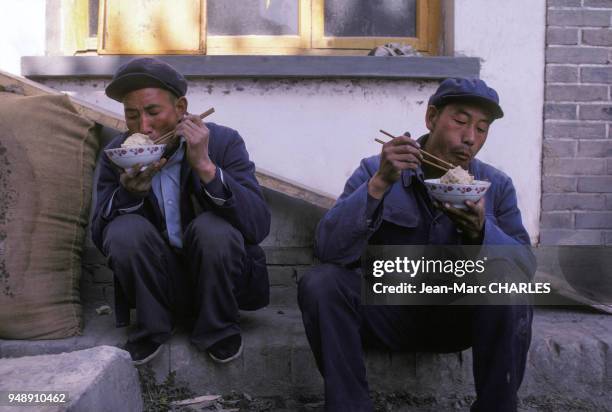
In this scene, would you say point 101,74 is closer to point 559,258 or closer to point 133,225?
point 133,225

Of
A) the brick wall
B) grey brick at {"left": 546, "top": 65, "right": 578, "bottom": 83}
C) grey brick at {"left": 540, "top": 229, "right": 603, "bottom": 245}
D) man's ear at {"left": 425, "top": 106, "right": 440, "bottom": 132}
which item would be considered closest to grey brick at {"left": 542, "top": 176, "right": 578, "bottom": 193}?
the brick wall

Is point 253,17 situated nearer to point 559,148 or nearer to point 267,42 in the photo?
point 267,42

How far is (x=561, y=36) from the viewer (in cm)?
350

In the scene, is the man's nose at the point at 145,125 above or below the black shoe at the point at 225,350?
above

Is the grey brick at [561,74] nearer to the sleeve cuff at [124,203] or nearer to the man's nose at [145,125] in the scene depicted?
the man's nose at [145,125]

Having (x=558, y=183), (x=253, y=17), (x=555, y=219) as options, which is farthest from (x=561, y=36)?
(x=253, y=17)

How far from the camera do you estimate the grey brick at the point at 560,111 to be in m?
3.51

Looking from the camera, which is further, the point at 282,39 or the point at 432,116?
the point at 282,39

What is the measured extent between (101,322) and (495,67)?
2.33 m

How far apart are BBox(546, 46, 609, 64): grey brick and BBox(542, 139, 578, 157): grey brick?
0.41 m

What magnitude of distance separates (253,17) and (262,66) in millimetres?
442

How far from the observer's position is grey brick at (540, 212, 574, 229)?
355 centimetres
